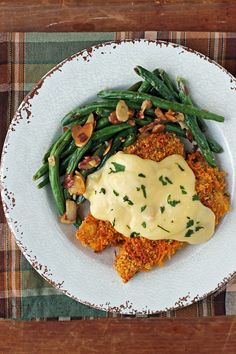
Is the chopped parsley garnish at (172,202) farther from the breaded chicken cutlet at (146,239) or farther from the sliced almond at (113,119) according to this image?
the sliced almond at (113,119)

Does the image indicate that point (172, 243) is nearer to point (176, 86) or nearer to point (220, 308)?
point (220, 308)

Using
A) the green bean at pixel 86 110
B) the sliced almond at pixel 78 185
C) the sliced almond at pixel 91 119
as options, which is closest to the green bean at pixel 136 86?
the green bean at pixel 86 110

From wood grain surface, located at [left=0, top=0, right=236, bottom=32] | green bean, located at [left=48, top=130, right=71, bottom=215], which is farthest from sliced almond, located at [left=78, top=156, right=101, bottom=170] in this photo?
wood grain surface, located at [left=0, top=0, right=236, bottom=32]

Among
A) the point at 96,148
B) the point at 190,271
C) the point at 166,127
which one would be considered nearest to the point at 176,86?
the point at 166,127

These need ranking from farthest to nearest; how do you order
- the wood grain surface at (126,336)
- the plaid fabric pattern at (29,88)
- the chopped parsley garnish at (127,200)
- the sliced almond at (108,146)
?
the wood grain surface at (126,336), the plaid fabric pattern at (29,88), the sliced almond at (108,146), the chopped parsley garnish at (127,200)

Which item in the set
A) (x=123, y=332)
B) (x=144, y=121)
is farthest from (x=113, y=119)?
(x=123, y=332)

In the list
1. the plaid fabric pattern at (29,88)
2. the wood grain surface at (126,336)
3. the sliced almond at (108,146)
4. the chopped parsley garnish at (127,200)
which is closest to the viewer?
the chopped parsley garnish at (127,200)

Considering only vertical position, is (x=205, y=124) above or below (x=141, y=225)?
above

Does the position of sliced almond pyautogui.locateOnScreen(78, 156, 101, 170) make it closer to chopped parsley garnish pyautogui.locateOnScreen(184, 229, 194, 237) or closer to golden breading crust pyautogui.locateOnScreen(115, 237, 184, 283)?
golden breading crust pyautogui.locateOnScreen(115, 237, 184, 283)
